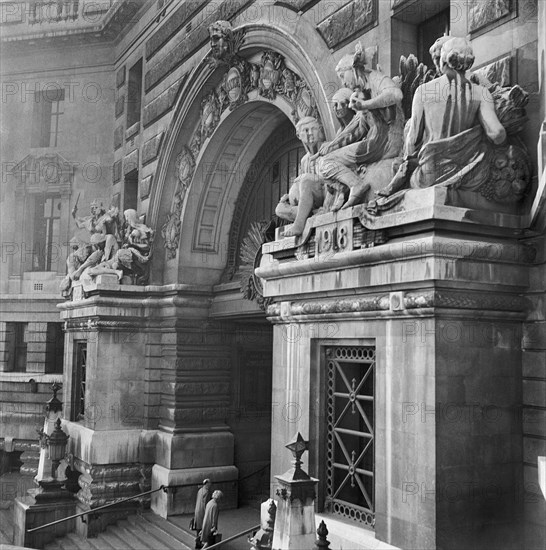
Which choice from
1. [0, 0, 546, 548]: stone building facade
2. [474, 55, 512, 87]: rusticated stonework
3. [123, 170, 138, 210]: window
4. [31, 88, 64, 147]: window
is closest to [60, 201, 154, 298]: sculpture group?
[0, 0, 546, 548]: stone building facade

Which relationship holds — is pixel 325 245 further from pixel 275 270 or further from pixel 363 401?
pixel 363 401

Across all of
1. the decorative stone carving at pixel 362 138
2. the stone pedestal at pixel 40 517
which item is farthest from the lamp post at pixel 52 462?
the decorative stone carving at pixel 362 138

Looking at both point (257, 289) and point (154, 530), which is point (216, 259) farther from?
point (154, 530)

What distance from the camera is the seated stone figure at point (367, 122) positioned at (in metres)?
8.59

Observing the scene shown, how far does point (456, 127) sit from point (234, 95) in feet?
28.7

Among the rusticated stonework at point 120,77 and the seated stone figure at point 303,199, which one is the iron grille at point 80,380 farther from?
the seated stone figure at point 303,199

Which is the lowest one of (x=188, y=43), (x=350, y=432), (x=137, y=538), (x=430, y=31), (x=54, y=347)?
(x=137, y=538)

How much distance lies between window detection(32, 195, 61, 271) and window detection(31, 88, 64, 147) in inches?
80.6

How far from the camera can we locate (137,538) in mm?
15336

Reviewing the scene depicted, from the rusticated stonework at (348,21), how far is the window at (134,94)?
11.1m

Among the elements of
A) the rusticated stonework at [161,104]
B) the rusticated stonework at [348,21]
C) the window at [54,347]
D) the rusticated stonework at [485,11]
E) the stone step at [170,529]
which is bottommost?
the stone step at [170,529]

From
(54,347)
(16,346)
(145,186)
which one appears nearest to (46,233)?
(54,347)

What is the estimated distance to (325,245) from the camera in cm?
878

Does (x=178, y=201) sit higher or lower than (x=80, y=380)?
higher
